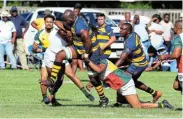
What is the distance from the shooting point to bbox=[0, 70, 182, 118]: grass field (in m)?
14.0

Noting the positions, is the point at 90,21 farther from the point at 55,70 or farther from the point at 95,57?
the point at 55,70

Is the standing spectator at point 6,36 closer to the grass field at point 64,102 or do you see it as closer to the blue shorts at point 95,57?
the grass field at point 64,102

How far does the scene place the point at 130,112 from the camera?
14.6 m

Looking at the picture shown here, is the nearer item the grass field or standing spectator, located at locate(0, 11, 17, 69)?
the grass field

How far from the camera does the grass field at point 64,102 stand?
14047 millimetres

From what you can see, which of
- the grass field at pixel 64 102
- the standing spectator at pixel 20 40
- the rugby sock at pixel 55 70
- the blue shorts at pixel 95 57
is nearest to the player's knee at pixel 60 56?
the rugby sock at pixel 55 70

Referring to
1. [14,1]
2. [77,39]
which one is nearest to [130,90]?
[77,39]

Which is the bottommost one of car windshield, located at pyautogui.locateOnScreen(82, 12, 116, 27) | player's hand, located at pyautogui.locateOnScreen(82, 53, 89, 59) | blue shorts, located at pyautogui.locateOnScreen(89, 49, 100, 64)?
car windshield, located at pyautogui.locateOnScreen(82, 12, 116, 27)

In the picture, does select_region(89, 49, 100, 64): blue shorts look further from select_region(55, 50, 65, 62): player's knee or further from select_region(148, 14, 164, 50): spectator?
select_region(148, 14, 164, 50): spectator

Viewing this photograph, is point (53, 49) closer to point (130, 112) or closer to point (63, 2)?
point (130, 112)

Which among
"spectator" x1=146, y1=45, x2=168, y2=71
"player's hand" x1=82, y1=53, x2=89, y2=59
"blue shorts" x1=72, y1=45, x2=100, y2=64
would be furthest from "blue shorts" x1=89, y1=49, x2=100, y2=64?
"spectator" x1=146, y1=45, x2=168, y2=71

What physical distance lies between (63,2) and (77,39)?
28.9 metres

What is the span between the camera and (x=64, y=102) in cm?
1681

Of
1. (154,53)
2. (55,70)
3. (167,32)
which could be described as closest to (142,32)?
(154,53)
